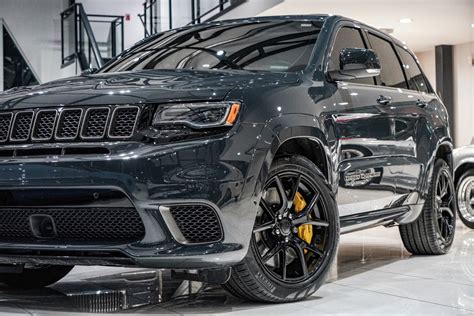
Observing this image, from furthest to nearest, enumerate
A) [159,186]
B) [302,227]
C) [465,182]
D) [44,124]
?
1. [465,182]
2. [302,227]
3. [44,124]
4. [159,186]

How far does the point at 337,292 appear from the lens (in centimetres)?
439

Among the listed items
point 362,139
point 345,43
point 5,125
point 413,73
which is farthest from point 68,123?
point 413,73

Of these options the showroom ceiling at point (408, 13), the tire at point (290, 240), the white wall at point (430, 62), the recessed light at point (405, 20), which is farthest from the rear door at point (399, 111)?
the white wall at point (430, 62)

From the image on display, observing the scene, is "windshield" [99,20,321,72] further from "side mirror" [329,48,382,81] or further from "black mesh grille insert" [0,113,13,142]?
"black mesh grille insert" [0,113,13,142]

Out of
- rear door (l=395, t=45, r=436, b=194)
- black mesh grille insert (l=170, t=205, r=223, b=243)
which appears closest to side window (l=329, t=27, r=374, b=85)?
rear door (l=395, t=45, r=436, b=194)

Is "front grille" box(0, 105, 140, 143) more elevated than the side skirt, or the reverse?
"front grille" box(0, 105, 140, 143)

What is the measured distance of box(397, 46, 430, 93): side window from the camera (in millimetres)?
5980

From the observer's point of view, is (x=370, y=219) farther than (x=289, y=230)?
Yes

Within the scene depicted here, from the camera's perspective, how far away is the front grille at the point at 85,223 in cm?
360

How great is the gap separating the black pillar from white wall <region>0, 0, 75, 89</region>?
7.99 meters

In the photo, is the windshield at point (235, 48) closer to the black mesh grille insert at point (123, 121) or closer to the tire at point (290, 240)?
the tire at point (290, 240)

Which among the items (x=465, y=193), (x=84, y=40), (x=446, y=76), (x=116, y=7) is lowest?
(x=465, y=193)

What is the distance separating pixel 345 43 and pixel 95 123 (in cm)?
192

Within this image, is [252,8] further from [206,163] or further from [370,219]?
[206,163]
